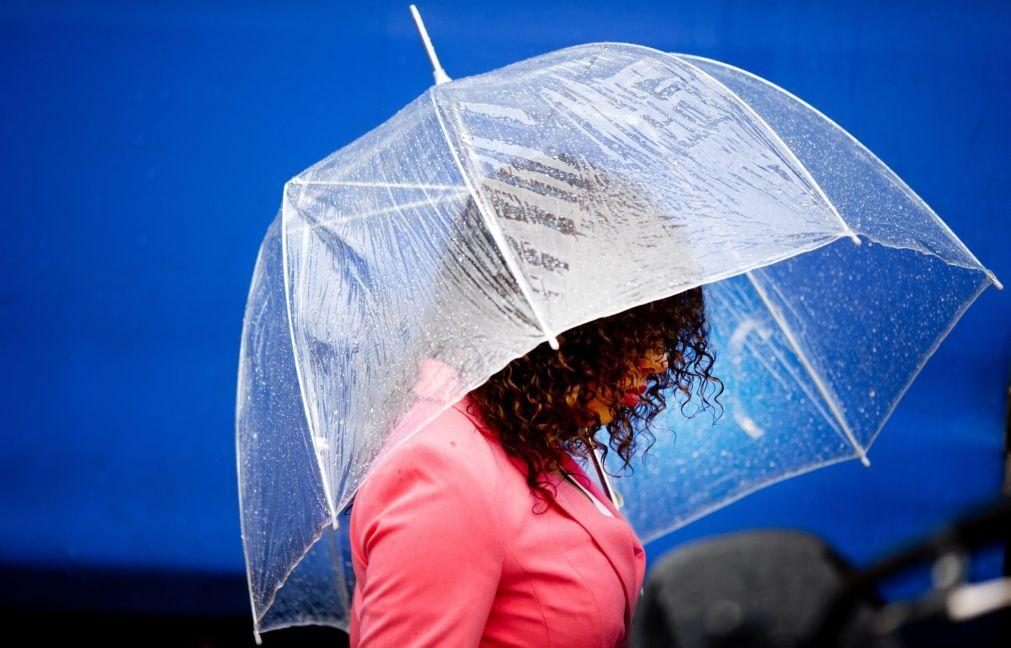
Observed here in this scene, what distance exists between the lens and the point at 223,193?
363cm

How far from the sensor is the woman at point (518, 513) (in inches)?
63.7

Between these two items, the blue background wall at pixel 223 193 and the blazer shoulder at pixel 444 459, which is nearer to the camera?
the blazer shoulder at pixel 444 459

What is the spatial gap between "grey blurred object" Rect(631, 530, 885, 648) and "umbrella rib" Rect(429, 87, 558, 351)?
1.83 ft

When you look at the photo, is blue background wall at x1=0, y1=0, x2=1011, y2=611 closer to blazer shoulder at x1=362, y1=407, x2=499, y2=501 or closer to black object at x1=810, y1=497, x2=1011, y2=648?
blazer shoulder at x1=362, y1=407, x2=499, y2=501

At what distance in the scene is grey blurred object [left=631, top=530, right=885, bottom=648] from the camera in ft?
3.08

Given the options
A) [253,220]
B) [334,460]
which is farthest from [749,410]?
[253,220]

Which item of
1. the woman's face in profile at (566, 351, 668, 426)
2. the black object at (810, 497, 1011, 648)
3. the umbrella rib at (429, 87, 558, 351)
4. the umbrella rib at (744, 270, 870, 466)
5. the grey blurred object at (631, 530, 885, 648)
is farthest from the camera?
the umbrella rib at (744, 270, 870, 466)

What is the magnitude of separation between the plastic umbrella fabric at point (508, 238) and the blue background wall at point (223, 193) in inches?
55.5

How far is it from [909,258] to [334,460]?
4.11 feet

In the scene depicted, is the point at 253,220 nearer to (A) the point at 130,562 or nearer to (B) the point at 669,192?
(A) the point at 130,562

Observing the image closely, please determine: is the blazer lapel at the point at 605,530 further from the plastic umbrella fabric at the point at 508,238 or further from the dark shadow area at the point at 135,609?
the dark shadow area at the point at 135,609

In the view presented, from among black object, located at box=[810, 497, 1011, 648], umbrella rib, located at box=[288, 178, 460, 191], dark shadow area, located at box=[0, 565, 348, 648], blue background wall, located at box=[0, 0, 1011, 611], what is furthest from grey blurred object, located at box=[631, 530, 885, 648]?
dark shadow area, located at box=[0, 565, 348, 648]

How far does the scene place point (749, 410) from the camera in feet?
8.15

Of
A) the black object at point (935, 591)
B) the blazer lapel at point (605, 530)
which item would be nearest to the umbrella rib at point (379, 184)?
the blazer lapel at point (605, 530)
